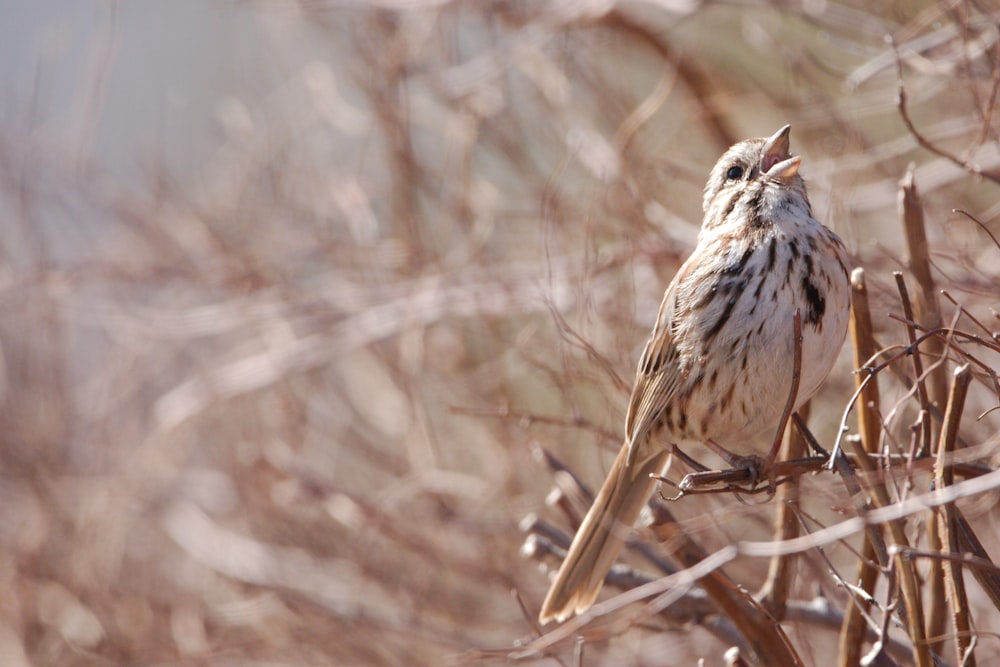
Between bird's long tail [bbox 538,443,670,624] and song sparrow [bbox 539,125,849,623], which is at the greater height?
song sparrow [bbox 539,125,849,623]

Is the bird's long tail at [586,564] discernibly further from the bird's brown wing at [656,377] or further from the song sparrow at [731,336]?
the bird's brown wing at [656,377]

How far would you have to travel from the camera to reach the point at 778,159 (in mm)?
3002

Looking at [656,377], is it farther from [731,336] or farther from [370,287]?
[370,287]

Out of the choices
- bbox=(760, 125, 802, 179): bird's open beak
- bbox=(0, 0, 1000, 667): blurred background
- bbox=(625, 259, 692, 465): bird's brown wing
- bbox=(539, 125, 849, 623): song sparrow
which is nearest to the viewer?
bbox=(539, 125, 849, 623): song sparrow

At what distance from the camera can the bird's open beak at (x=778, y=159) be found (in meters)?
2.85

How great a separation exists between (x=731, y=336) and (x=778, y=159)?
0.49 m

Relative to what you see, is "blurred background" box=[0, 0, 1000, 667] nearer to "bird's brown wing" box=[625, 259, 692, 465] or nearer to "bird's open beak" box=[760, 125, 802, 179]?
"bird's brown wing" box=[625, 259, 692, 465]

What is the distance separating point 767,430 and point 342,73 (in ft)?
11.4

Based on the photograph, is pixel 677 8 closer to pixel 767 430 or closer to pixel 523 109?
pixel 523 109

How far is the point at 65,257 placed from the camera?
18.5 ft

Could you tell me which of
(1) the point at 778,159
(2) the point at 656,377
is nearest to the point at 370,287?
(2) the point at 656,377

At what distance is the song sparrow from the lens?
2.68 meters

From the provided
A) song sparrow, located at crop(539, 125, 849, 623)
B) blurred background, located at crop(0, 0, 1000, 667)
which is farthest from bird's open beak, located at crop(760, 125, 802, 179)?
blurred background, located at crop(0, 0, 1000, 667)

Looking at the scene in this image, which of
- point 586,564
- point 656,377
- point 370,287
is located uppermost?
point 656,377
